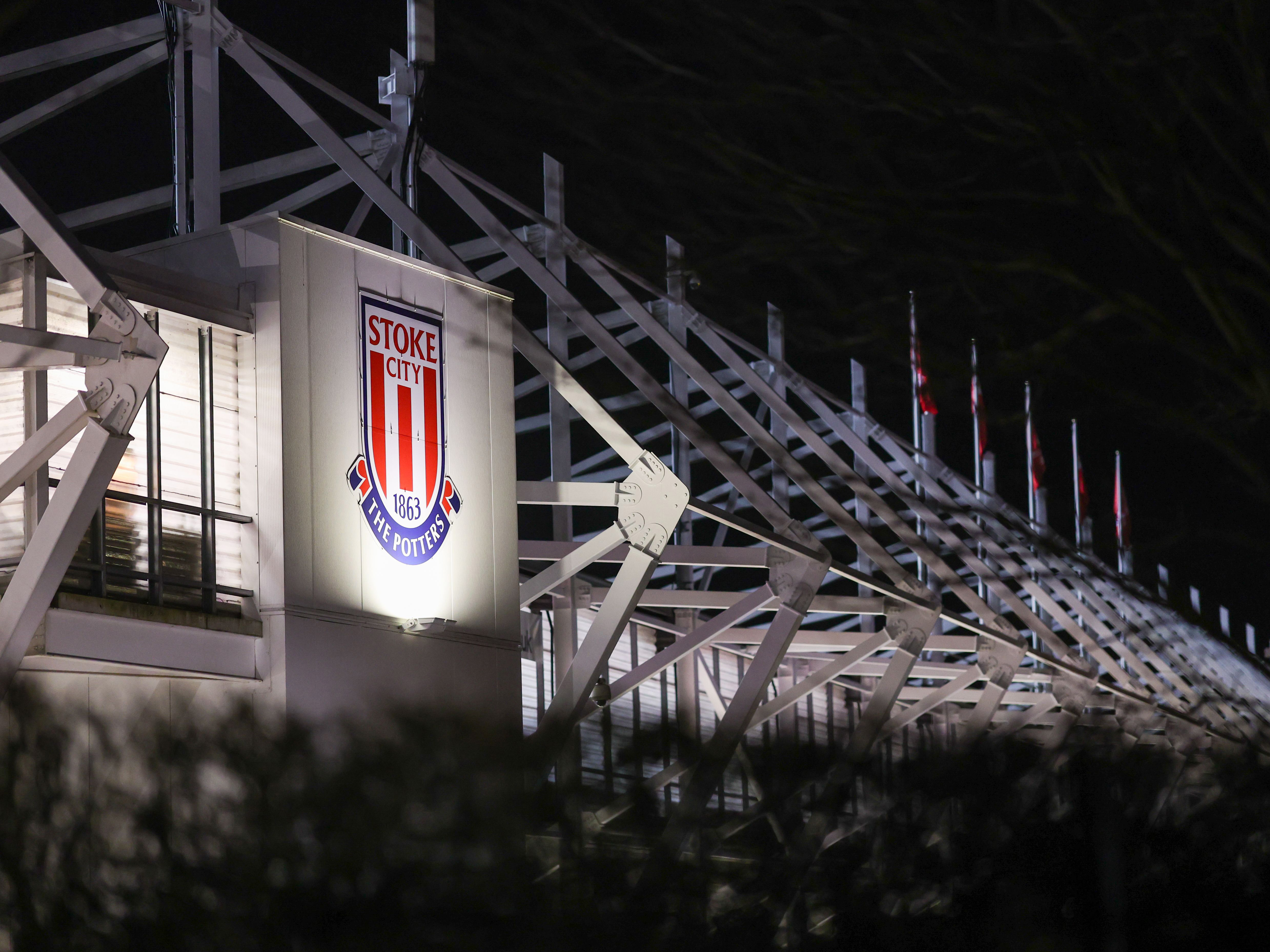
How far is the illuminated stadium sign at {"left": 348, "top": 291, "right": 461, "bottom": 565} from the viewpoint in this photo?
41.7ft

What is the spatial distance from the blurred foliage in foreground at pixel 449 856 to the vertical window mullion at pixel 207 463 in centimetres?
677

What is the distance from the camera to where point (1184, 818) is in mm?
5609

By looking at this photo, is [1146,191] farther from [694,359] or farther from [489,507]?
[694,359]

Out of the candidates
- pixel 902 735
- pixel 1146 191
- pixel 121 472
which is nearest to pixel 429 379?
pixel 121 472

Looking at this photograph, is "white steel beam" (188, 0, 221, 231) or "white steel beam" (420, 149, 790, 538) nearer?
"white steel beam" (188, 0, 221, 231)

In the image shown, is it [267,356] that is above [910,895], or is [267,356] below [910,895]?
above

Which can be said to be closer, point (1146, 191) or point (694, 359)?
point (1146, 191)

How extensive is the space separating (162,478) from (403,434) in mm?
1893

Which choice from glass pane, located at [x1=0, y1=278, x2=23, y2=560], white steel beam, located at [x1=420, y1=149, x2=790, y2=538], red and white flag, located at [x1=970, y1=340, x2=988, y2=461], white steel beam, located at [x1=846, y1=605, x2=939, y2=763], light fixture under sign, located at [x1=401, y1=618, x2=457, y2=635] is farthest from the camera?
red and white flag, located at [x1=970, y1=340, x2=988, y2=461]

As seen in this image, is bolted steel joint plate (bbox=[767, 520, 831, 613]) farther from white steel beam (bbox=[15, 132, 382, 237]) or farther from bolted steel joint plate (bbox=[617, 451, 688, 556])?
white steel beam (bbox=[15, 132, 382, 237])

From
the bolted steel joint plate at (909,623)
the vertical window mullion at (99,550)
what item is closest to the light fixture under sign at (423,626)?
the vertical window mullion at (99,550)

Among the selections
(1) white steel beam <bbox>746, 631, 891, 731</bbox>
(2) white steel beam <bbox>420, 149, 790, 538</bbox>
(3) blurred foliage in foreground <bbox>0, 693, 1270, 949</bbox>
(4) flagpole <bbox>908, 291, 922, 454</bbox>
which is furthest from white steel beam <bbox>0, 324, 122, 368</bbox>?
(1) white steel beam <bbox>746, 631, 891, 731</bbox>

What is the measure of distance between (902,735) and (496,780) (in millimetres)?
26728

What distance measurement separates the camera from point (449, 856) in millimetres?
4410
